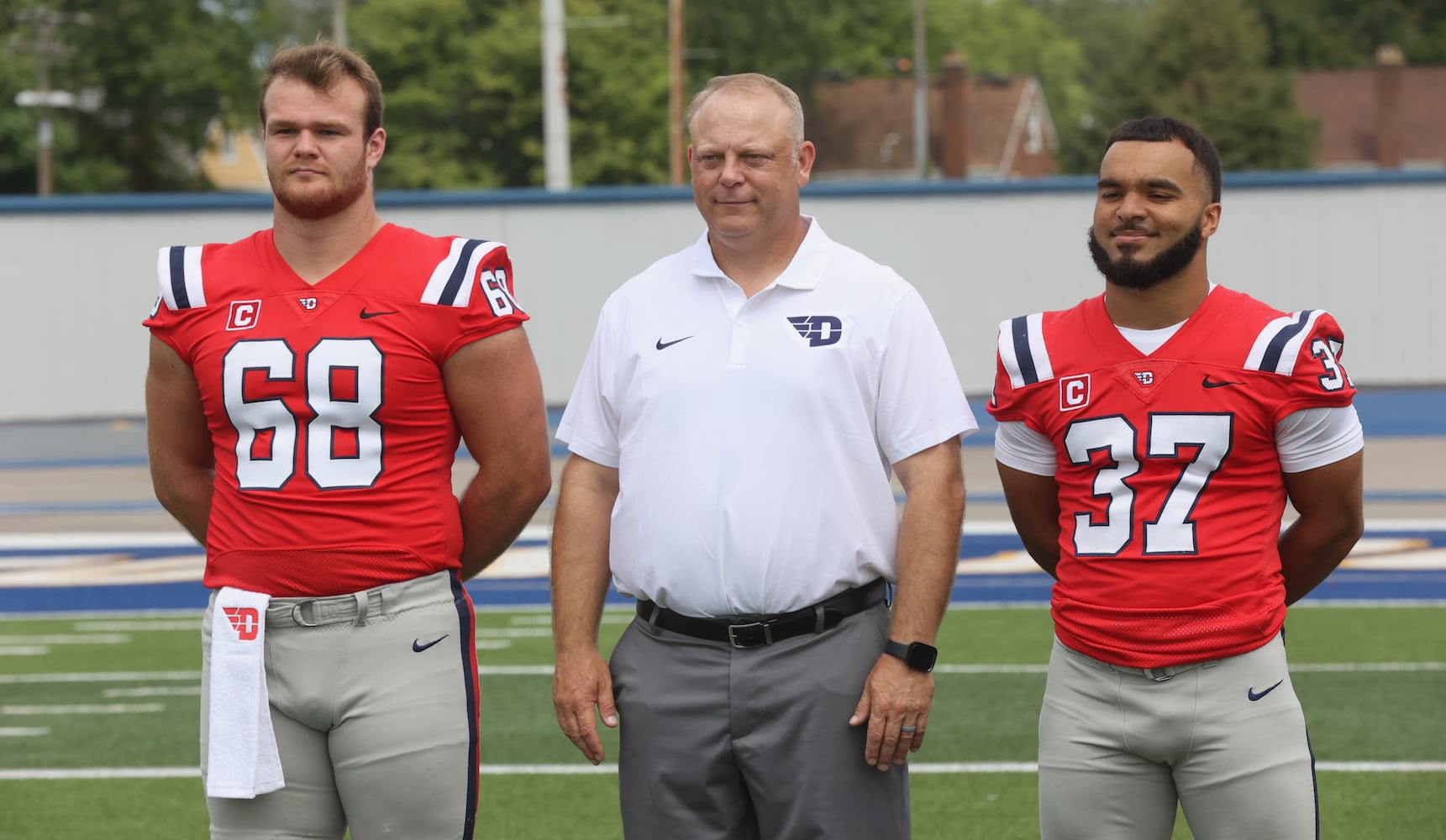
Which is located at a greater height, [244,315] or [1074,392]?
[244,315]

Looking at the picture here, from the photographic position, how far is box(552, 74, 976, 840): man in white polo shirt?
3.23 metres

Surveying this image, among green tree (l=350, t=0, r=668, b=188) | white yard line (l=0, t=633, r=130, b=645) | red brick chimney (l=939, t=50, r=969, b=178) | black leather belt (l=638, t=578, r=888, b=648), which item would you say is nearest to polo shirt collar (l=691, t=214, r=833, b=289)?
black leather belt (l=638, t=578, r=888, b=648)

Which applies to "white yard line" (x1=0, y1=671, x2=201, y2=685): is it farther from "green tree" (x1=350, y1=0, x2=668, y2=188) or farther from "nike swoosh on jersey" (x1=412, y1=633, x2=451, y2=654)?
"green tree" (x1=350, y1=0, x2=668, y2=188)

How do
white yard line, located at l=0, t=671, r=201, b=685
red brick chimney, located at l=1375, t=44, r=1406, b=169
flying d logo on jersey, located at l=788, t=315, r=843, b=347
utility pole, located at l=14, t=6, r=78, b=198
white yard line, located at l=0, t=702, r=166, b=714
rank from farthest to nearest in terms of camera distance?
red brick chimney, located at l=1375, t=44, r=1406, b=169
utility pole, located at l=14, t=6, r=78, b=198
white yard line, located at l=0, t=671, r=201, b=685
white yard line, located at l=0, t=702, r=166, b=714
flying d logo on jersey, located at l=788, t=315, r=843, b=347

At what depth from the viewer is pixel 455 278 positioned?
3.36 m

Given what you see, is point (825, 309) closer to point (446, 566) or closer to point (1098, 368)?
point (1098, 368)

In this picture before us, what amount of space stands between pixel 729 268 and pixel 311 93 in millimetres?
887

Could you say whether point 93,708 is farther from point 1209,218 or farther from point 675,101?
point 675,101

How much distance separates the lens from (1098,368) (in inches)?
130

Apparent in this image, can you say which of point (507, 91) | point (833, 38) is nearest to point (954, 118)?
point (507, 91)

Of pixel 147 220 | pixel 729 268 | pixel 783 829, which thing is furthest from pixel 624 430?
pixel 147 220

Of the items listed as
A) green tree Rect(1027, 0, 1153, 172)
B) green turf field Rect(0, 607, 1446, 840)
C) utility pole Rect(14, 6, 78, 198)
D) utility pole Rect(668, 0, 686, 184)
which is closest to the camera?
green turf field Rect(0, 607, 1446, 840)

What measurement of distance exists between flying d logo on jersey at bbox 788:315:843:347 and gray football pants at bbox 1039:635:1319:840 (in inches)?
31.8

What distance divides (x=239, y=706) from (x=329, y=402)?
0.60m
